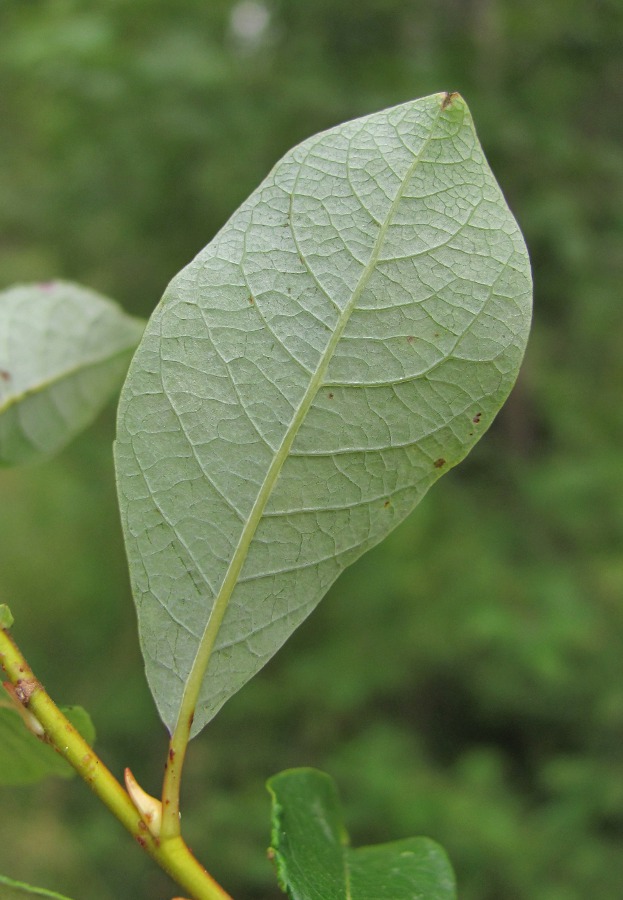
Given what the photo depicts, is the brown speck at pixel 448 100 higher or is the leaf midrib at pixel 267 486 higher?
the brown speck at pixel 448 100

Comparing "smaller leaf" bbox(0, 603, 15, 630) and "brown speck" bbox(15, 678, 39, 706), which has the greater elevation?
"smaller leaf" bbox(0, 603, 15, 630)

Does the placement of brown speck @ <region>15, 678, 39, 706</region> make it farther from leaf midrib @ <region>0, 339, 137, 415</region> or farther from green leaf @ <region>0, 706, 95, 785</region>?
leaf midrib @ <region>0, 339, 137, 415</region>

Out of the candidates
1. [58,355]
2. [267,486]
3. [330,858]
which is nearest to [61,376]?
[58,355]

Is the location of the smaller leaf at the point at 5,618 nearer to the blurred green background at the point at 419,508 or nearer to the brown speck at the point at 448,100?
the brown speck at the point at 448,100

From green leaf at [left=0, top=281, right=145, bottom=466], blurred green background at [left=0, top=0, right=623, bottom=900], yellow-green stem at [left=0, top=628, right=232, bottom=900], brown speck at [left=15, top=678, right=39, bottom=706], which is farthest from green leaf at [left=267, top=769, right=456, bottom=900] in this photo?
blurred green background at [left=0, top=0, right=623, bottom=900]

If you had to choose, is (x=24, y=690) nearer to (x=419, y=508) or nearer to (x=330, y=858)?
(x=330, y=858)

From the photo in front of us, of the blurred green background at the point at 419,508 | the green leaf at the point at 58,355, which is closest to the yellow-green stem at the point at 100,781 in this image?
the green leaf at the point at 58,355
